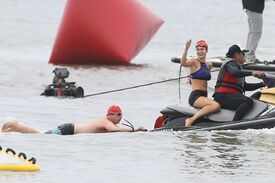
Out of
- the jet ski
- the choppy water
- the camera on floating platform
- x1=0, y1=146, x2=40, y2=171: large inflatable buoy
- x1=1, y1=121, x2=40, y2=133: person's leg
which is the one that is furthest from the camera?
the camera on floating platform

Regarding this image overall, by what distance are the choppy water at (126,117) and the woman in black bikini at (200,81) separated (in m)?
0.30

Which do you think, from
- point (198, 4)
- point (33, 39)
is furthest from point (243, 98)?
point (198, 4)

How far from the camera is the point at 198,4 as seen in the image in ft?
151

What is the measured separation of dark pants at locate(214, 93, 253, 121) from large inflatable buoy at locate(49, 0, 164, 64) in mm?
11774

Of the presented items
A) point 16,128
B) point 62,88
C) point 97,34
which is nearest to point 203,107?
point 16,128

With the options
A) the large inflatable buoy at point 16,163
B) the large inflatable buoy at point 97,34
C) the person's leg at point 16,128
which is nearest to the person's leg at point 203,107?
the person's leg at point 16,128

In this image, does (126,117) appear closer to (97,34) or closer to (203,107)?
(203,107)

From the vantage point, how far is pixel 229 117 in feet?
51.0

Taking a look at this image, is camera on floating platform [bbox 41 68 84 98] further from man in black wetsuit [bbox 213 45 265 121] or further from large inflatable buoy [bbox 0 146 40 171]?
large inflatable buoy [bbox 0 146 40 171]

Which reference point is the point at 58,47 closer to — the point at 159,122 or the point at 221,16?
the point at 159,122

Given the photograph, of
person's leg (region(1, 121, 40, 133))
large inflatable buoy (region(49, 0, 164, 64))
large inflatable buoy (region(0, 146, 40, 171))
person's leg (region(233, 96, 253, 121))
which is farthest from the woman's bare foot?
large inflatable buoy (region(49, 0, 164, 64))

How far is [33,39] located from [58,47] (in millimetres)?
6683

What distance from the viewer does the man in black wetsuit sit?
50.2ft

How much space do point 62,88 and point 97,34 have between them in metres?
5.56
